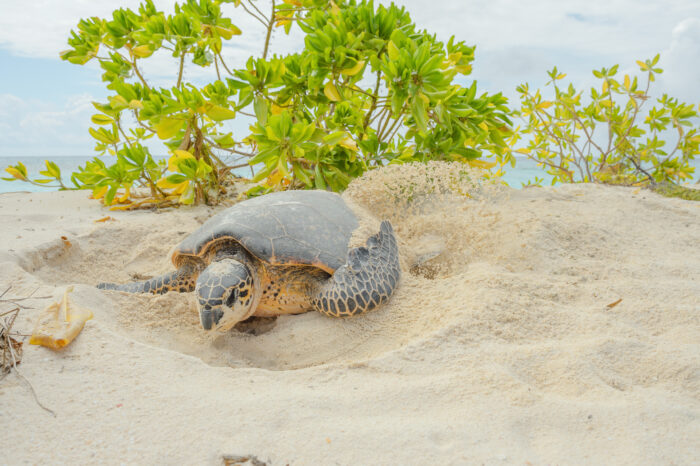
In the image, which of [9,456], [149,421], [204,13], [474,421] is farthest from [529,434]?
[204,13]

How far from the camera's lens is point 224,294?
174cm

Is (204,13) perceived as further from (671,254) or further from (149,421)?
(671,254)

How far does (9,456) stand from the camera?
975mm

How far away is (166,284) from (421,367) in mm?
1447

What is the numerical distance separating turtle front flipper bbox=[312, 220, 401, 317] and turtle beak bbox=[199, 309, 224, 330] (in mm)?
433

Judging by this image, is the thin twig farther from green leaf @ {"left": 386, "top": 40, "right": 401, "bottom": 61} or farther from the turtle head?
green leaf @ {"left": 386, "top": 40, "right": 401, "bottom": 61}

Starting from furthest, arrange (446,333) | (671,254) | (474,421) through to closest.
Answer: (671,254) < (446,333) < (474,421)

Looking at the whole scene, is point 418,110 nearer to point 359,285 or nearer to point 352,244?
point 352,244

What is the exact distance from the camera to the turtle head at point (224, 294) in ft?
5.65

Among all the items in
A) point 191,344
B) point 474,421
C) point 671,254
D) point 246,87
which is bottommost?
point 191,344

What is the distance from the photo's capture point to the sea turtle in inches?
72.7

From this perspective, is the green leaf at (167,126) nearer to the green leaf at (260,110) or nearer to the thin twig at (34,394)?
the green leaf at (260,110)

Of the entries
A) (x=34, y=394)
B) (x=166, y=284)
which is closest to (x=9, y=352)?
(x=34, y=394)

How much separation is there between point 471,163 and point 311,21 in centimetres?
161
